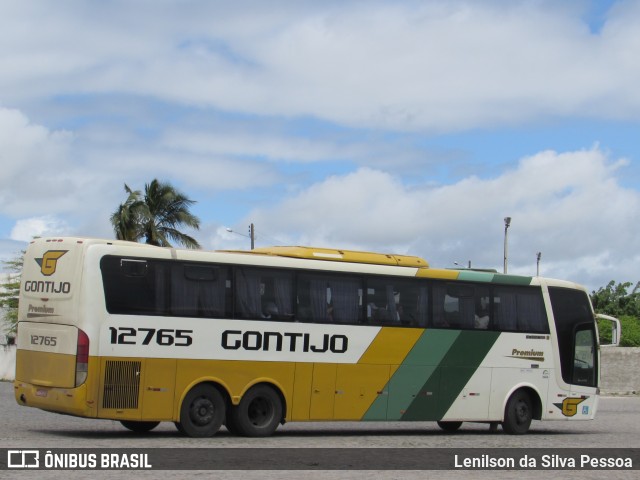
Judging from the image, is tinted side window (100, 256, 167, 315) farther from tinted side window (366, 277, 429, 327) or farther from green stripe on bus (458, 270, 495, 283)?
green stripe on bus (458, 270, 495, 283)

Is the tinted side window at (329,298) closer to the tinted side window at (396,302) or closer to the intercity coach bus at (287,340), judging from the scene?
the intercity coach bus at (287,340)

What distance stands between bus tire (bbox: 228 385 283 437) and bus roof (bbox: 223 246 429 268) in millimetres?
2521

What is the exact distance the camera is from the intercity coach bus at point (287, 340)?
1836 centimetres

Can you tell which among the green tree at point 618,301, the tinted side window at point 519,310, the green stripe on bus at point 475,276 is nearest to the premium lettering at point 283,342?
the green stripe on bus at point 475,276

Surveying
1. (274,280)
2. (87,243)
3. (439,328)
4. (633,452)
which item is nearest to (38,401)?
(87,243)

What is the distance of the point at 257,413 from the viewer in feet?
66.1

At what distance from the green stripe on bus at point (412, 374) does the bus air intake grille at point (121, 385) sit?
4.99 m

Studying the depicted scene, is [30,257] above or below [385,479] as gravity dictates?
above

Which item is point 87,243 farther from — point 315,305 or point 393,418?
point 393,418

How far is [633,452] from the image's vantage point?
19.1m

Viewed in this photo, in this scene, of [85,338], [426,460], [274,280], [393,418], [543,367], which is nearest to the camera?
[426,460]

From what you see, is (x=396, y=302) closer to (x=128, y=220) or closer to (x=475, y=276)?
(x=475, y=276)

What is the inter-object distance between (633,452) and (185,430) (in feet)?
24.8

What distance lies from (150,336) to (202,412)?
5.57 ft
